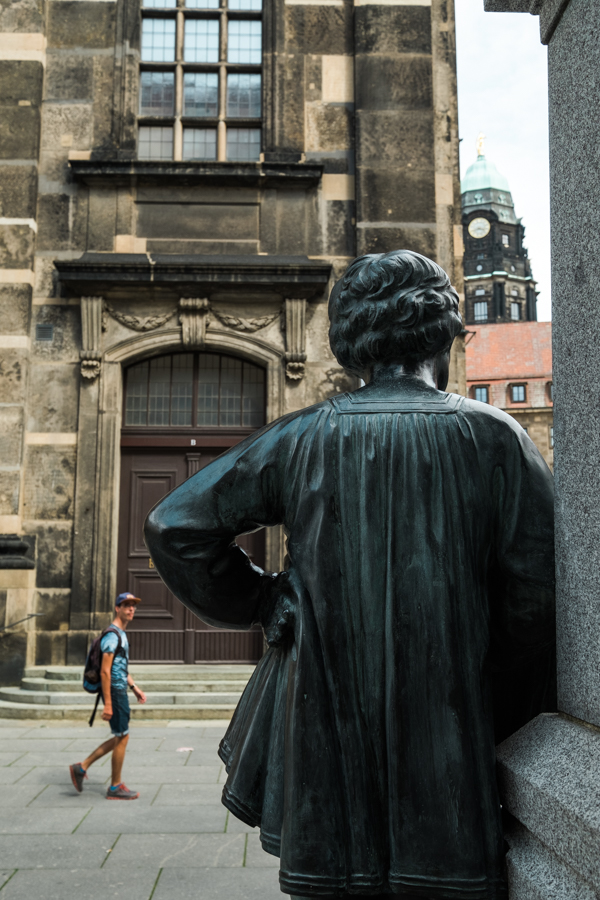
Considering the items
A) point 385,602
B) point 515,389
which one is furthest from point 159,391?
point 515,389

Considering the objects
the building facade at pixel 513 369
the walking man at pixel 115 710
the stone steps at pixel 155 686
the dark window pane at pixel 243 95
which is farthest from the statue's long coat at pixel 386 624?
the building facade at pixel 513 369

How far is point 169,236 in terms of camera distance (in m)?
10.6

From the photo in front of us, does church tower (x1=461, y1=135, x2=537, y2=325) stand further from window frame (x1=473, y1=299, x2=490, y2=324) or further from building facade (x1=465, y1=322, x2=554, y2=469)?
building facade (x1=465, y1=322, x2=554, y2=469)

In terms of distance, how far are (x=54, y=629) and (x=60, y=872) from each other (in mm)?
5779

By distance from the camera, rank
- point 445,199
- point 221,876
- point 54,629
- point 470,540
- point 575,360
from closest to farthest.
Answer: point 575,360
point 470,540
point 221,876
point 54,629
point 445,199

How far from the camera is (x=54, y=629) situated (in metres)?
9.98

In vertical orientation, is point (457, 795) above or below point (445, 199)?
below

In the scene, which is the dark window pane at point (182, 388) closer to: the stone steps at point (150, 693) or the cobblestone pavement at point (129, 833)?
the stone steps at point (150, 693)

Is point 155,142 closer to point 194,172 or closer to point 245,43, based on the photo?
point 194,172

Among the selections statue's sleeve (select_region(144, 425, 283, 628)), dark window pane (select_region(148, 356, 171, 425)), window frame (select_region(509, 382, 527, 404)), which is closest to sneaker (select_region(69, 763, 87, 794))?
statue's sleeve (select_region(144, 425, 283, 628))

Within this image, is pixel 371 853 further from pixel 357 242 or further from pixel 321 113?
pixel 321 113

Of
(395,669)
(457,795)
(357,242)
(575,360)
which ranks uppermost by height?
(357,242)

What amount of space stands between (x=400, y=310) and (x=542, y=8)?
740 mm

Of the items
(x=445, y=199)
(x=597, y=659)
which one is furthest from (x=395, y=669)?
(x=445, y=199)
